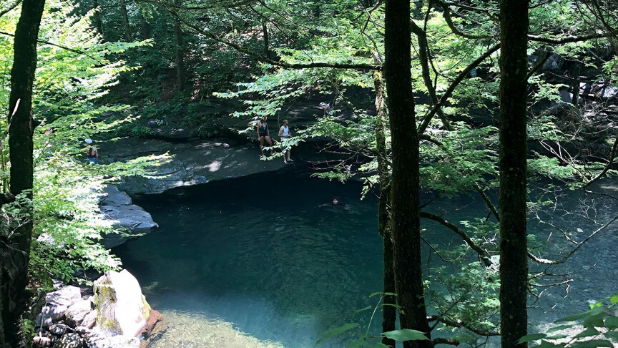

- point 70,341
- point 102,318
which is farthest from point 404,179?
point 102,318

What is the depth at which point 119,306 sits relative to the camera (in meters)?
7.59

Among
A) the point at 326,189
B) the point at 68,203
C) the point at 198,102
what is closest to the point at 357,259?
the point at 326,189

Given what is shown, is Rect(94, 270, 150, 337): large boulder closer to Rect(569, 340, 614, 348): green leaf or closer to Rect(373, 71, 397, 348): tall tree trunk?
Rect(373, 71, 397, 348): tall tree trunk

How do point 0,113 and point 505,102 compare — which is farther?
point 0,113

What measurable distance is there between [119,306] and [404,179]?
6.72 m

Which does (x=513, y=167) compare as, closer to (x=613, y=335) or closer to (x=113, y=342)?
(x=613, y=335)

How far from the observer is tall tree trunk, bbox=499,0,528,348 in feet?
6.59

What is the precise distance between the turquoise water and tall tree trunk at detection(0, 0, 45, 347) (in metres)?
2.81

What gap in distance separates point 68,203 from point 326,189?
980cm

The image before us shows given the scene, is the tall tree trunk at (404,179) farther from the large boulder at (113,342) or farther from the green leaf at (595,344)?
the large boulder at (113,342)

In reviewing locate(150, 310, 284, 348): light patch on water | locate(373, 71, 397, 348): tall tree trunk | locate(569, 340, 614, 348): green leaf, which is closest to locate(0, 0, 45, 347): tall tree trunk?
locate(150, 310, 284, 348): light patch on water

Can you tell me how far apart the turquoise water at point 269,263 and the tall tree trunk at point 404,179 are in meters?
4.65

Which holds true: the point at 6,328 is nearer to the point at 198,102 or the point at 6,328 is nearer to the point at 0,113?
the point at 0,113

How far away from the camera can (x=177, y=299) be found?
8.70 m
